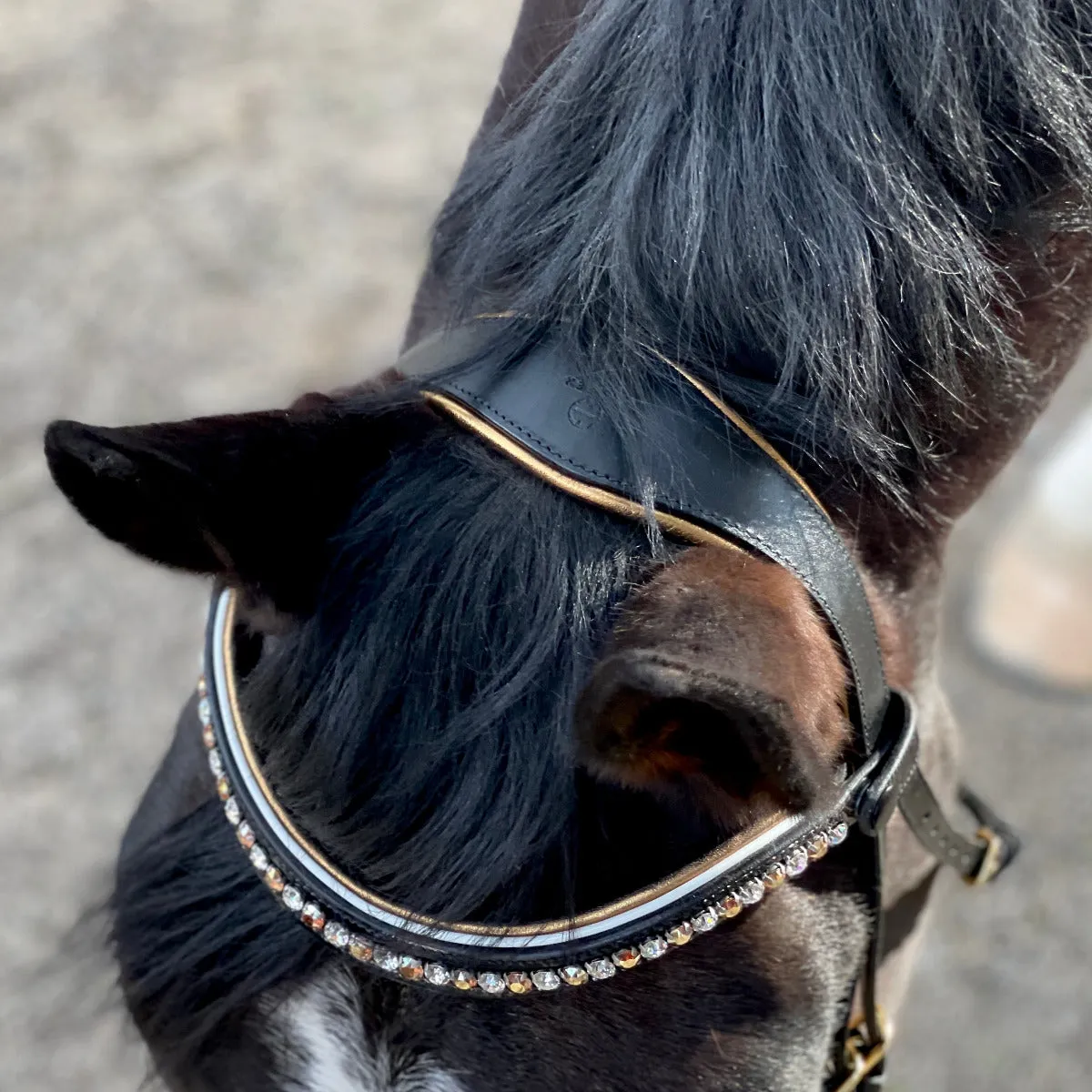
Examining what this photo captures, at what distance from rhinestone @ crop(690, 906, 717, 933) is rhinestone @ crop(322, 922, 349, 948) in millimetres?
171

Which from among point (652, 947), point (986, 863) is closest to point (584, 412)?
point (652, 947)

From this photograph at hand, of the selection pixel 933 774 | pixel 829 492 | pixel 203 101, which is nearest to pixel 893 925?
pixel 933 774

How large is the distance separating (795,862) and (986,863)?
14.0 inches

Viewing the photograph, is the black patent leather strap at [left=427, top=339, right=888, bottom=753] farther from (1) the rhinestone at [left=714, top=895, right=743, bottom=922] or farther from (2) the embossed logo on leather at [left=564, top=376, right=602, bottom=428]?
(1) the rhinestone at [left=714, top=895, right=743, bottom=922]

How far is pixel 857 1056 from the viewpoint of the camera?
735mm

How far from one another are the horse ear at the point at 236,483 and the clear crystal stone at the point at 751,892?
0.26 meters

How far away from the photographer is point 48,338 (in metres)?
2.17

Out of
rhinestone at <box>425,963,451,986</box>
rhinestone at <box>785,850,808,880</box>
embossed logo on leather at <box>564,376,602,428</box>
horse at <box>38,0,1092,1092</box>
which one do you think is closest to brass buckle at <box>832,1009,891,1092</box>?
horse at <box>38,0,1092,1092</box>

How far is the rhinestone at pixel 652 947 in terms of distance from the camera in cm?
56

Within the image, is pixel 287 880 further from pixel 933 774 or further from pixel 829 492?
pixel 933 774

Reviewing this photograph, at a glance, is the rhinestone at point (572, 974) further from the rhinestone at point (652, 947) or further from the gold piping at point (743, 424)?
the gold piping at point (743, 424)

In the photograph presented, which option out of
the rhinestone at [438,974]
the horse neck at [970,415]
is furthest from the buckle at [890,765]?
the rhinestone at [438,974]

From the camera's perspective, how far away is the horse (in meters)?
0.54

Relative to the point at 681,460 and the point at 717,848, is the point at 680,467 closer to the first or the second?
the point at 681,460
